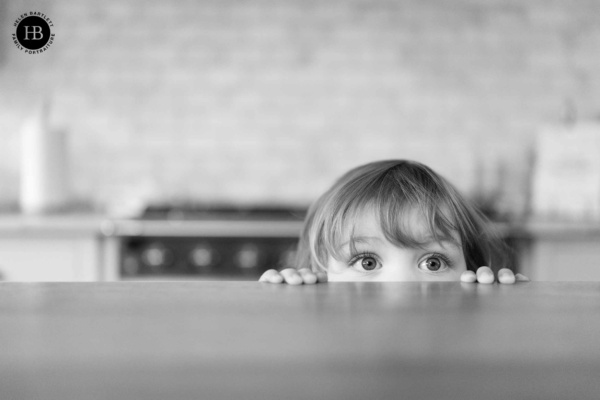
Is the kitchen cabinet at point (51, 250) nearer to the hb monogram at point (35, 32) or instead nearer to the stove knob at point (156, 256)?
the stove knob at point (156, 256)

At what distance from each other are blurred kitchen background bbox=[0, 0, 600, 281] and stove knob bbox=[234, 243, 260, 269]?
624 mm

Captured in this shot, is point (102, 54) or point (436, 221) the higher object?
point (102, 54)

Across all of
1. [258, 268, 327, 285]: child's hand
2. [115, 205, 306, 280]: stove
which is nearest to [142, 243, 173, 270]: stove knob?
[115, 205, 306, 280]: stove

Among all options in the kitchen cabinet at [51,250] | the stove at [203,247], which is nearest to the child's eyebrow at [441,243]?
the stove at [203,247]

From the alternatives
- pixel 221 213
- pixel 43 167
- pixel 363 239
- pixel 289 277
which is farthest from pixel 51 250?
pixel 289 277

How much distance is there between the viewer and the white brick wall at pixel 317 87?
2846 mm

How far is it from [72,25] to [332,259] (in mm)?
2340

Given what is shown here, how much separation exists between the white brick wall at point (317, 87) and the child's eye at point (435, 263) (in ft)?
6.59

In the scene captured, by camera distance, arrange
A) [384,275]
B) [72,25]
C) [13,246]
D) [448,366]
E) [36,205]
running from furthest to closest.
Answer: [72,25] < [36,205] < [13,246] < [384,275] < [448,366]

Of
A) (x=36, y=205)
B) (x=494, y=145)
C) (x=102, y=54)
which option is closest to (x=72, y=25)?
(x=102, y=54)

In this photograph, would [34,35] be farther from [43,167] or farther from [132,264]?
[43,167]

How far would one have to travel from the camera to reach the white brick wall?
9.34ft

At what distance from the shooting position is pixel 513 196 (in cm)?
286

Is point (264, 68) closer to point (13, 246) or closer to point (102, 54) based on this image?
point (102, 54)
